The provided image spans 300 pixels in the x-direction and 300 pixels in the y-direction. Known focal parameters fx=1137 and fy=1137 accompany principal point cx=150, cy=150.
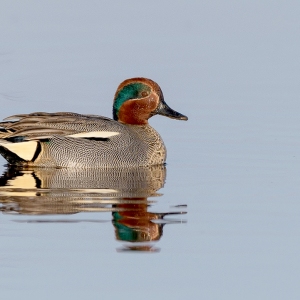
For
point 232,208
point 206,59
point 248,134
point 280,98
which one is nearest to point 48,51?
point 206,59

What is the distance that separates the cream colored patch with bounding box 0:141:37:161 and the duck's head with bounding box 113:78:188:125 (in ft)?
4.64

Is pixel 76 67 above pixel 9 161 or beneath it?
above

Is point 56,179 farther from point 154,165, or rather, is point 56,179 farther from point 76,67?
point 76,67

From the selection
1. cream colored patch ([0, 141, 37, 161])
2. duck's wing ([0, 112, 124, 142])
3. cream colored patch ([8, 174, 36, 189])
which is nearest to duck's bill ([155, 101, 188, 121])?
duck's wing ([0, 112, 124, 142])

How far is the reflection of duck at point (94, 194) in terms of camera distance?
10.6 meters

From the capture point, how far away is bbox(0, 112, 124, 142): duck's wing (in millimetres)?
13508

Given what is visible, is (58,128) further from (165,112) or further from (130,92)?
(165,112)

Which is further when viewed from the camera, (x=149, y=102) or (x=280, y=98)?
(x=280, y=98)

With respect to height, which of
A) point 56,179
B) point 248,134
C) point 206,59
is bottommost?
point 56,179

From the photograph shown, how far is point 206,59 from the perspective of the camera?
2111 centimetres

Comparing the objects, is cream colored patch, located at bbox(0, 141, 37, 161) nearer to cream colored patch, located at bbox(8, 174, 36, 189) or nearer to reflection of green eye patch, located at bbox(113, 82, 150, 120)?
cream colored patch, located at bbox(8, 174, 36, 189)

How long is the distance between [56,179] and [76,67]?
25.1 ft

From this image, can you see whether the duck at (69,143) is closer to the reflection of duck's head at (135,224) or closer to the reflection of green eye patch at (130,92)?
the reflection of green eye patch at (130,92)

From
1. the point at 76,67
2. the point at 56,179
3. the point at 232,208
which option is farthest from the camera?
the point at 76,67
